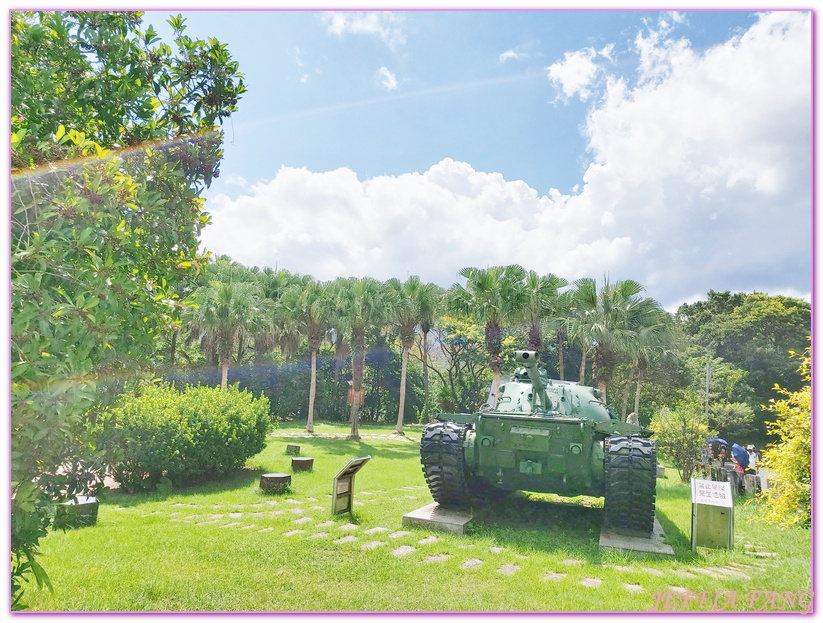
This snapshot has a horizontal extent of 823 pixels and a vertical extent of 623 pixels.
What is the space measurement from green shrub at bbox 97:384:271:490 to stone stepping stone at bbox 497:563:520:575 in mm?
6995

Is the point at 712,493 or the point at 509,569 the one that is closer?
the point at 509,569

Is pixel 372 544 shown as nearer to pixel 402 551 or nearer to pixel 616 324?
pixel 402 551

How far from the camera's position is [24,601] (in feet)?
13.7

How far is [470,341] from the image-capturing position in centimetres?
3516

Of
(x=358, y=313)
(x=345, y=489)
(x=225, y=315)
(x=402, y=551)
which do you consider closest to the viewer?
(x=402, y=551)

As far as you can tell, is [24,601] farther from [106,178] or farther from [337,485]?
[337,485]

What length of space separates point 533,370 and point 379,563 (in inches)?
132

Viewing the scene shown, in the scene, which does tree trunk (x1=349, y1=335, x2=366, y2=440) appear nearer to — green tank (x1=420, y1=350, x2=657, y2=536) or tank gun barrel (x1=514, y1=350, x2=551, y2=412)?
green tank (x1=420, y1=350, x2=657, y2=536)

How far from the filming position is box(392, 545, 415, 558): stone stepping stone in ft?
19.7

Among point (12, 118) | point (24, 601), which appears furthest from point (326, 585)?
point (12, 118)

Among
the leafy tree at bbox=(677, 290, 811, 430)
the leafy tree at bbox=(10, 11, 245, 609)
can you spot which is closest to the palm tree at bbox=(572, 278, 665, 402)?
the leafy tree at bbox=(677, 290, 811, 430)

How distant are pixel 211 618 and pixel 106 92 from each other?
348cm

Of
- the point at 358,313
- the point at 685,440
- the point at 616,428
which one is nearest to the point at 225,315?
the point at 358,313

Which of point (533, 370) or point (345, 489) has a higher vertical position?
point (533, 370)
